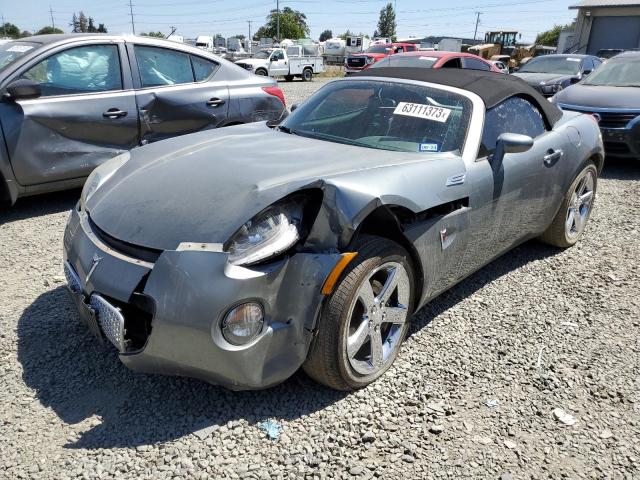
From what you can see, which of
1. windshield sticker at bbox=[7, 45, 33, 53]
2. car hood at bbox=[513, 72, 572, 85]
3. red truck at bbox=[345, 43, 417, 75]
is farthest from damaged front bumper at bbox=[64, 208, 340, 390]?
red truck at bbox=[345, 43, 417, 75]

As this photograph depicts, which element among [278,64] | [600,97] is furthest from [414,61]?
[278,64]

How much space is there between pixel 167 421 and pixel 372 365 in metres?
0.99

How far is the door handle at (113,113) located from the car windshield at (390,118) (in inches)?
81.5

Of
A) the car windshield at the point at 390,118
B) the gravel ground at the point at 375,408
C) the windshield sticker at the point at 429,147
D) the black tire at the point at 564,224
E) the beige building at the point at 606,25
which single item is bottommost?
A: the gravel ground at the point at 375,408

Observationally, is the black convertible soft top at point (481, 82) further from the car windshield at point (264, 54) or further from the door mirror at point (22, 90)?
the car windshield at point (264, 54)

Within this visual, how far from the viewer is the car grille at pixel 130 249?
86.2 inches

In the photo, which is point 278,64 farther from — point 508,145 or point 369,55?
point 508,145

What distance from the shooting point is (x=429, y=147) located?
9.79 ft

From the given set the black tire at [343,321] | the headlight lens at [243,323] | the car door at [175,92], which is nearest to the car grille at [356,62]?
the car door at [175,92]

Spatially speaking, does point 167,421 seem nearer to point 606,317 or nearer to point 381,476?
point 381,476

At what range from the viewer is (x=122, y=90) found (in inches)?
195

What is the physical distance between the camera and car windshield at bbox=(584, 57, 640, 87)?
25.4 ft

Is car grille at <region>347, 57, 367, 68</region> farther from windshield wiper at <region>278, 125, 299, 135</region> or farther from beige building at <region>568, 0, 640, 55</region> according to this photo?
windshield wiper at <region>278, 125, 299, 135</region>

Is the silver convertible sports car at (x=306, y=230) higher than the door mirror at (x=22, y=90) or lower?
lower
